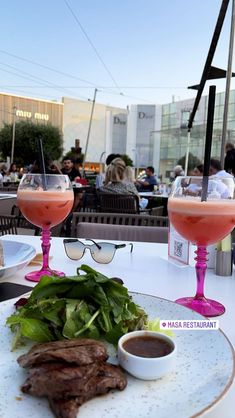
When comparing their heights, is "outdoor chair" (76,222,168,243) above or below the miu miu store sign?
below

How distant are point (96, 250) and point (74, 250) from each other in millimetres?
82

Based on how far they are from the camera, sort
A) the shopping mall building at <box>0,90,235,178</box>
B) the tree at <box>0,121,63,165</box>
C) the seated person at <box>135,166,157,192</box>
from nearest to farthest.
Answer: the seated person at <box>135,166,157,192</box> < the shopping mall building at <box>0,90,235,178</box> < the tree at <box>0,121,63,165</box>

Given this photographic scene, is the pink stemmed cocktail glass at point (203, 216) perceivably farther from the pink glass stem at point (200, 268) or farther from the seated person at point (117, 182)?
the seated person at point (117, 182)

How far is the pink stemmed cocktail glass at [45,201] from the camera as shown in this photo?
1.05 meters

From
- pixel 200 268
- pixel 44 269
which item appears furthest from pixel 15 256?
pixel 200 268

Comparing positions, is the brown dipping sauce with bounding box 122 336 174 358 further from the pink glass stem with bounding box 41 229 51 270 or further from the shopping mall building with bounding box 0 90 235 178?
the shopping mall building with bounding box 0 90 235 178

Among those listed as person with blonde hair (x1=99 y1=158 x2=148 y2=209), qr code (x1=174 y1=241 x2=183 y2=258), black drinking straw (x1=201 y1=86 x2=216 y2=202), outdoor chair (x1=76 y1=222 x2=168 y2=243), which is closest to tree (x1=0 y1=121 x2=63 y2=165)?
person with blonde hair (x1=99 y1=158 x2=148 y2=209)

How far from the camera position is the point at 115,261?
1.30 m

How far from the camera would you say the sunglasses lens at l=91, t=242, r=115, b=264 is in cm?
126

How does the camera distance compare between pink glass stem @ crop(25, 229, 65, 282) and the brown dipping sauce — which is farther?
pink glass stem @ crop(25, 229, 65, 282)

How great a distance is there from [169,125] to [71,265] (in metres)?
15.9

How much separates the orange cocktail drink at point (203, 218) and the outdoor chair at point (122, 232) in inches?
37.1

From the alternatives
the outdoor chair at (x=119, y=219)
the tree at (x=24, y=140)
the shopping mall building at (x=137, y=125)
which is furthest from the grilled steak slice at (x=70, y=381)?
the tree at (x=24, y=140)

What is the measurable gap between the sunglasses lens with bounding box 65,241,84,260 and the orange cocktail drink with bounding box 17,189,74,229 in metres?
0.19
